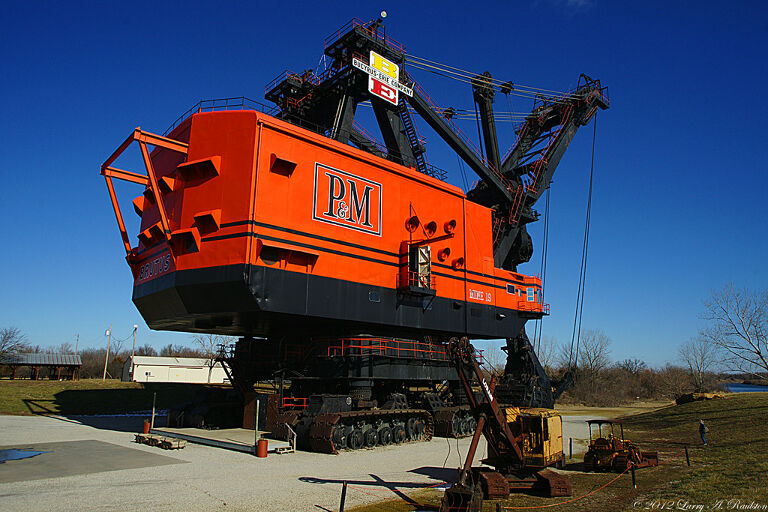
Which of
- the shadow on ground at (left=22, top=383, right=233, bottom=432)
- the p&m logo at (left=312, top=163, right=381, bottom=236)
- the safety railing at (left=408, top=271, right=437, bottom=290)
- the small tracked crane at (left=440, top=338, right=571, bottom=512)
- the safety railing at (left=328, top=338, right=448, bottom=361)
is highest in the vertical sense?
the p&m logo at (left=312, top=163, right=381, bottom=236)

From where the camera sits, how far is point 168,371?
52156 millimetres

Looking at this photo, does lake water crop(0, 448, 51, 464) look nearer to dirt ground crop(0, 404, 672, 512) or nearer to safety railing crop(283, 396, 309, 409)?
dirt ground crop(0, 404, 672, 512)

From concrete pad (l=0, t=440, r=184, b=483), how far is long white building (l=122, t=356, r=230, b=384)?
31582mm

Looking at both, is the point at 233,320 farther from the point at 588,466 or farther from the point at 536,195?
the point at 536,195

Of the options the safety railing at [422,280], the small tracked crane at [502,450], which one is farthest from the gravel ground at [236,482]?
the safety railing at [422,280]

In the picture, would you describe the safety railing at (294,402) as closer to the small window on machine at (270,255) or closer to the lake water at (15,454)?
the small window on machine at (270,255)

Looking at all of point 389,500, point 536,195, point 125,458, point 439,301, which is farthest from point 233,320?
point 536,195

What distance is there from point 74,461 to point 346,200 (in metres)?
13.3

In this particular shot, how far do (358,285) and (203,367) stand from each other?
40074 mm

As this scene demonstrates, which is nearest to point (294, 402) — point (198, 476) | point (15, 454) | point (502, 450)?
point (198, 476)

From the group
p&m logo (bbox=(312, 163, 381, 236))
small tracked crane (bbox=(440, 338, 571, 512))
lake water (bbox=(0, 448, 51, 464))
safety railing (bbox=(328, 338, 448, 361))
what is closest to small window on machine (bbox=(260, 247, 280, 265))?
p&m logo (bbox=(312, 163, 381, 236))

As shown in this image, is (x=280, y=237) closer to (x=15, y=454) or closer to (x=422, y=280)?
(x=422, y=280)

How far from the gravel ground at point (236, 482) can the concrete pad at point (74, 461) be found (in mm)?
348

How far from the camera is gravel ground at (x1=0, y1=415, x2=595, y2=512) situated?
35.4ft
